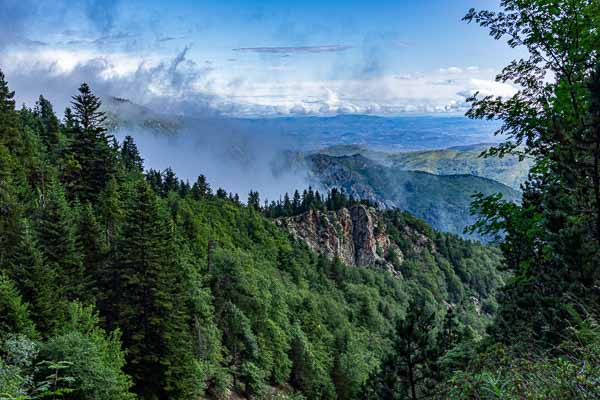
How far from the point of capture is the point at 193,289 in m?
34.0

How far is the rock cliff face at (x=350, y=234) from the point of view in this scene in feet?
473

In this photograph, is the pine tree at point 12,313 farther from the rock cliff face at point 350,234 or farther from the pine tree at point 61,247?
the rock cliff face at point 350,234

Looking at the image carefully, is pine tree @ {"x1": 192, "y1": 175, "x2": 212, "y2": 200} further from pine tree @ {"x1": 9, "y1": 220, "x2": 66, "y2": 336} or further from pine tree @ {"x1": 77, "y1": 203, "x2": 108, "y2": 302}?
pine tree @ {"x1": 9, "y1": 220, "x2": 66, "y2": 336}

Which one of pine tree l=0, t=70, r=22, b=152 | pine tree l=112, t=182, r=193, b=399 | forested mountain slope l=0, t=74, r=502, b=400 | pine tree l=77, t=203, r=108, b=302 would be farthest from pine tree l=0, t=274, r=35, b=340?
pine tree l=0, t=70, r=22, b=152

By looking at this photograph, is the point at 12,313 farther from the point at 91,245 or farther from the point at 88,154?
the point at 88,154

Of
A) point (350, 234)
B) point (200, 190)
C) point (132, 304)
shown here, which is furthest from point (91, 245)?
point (350, 234)

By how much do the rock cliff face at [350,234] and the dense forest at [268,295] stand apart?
74.5 metres

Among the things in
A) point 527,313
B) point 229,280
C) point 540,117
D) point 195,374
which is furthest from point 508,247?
point 229,280

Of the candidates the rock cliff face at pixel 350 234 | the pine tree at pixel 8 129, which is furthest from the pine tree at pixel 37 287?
the rock cliff face at pixel 350 234

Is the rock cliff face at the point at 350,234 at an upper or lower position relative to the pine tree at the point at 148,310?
lower

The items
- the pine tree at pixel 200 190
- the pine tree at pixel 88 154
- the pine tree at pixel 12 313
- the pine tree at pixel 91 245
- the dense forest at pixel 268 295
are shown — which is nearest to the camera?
the dense forest at pixel 268 295

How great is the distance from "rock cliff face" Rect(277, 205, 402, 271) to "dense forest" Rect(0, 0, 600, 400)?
74520mm

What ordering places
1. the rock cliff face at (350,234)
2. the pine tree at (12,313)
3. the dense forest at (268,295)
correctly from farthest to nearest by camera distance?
the rock cliff face at (350,234)
the pine tree at (12,313)
the dense forest at (268,295)

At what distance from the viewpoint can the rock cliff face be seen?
5674 inches
